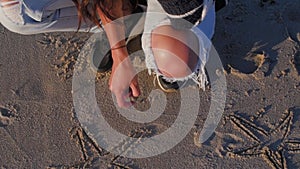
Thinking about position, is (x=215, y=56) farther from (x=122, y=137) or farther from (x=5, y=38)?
(x=5, y=38)

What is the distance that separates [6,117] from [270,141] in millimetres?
1056

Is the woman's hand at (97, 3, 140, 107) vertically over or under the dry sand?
over

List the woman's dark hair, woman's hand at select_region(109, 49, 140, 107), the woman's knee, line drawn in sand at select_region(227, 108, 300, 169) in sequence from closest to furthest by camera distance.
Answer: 1. the woman's dark hair
2. the woman's knee
3. woman's hand at select_region(109, 49, 140, 107)
4. line drawn in sand at select_region(227, 108, 300, 169)

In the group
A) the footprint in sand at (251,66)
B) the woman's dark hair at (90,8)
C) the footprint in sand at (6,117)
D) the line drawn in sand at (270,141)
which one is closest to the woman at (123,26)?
the woman's dark hair at (90,8)

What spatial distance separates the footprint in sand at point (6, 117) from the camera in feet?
5.80

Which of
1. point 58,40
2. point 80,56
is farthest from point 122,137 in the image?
point 58,40

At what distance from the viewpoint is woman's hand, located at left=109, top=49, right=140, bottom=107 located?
5.17ft

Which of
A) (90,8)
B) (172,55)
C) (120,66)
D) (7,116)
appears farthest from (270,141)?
(7,116)

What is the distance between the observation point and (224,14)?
1.84 metres

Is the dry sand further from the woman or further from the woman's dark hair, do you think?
the woman's dark hair

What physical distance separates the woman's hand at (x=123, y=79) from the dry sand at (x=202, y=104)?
121 mm

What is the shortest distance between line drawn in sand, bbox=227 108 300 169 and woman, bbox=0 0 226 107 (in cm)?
29

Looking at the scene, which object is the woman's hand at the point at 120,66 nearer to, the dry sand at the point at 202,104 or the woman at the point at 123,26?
the woman at the point at 123,26

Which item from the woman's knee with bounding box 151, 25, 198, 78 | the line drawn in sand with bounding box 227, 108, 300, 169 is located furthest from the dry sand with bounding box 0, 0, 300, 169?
the woman's knee with bounding box 151, 25, 198, 78
